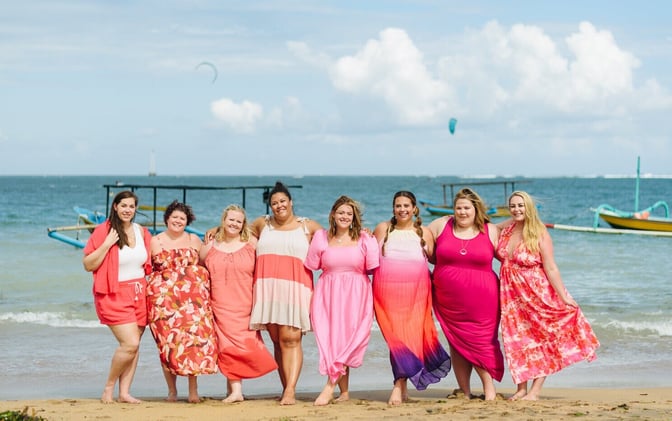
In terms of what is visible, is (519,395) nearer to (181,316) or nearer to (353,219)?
(353,219)

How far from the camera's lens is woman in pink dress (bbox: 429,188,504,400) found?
6113 mm

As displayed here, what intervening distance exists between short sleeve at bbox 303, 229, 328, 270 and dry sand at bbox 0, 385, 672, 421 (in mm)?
1029

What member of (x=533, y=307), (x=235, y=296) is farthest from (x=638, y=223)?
(x=235, y=296)

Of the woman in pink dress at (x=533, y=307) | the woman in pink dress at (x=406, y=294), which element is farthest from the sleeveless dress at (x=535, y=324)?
the woman in pink dress at (x=406, y=294)

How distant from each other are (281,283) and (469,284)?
1.35 metres

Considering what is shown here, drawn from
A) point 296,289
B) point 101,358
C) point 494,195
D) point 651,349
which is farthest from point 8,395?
point 494,195

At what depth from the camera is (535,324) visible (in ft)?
20.3

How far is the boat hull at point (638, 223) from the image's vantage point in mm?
27064

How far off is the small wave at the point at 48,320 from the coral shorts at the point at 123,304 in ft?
17.5

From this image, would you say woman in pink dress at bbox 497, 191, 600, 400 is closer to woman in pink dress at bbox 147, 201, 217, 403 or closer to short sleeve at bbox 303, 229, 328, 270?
short sleeve at bbox 303, 229, 328, 270

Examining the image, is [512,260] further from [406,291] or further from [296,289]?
[296,289]

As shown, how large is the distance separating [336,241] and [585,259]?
1541 centimetres

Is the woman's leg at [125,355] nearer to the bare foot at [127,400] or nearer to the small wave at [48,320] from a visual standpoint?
the bare foot at [127,400]

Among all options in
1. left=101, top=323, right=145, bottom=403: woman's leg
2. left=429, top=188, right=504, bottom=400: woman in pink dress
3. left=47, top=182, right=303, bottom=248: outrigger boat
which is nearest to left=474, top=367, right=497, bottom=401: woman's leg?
left=429, top=188, right=504, bottom=400: woman in pink dress
